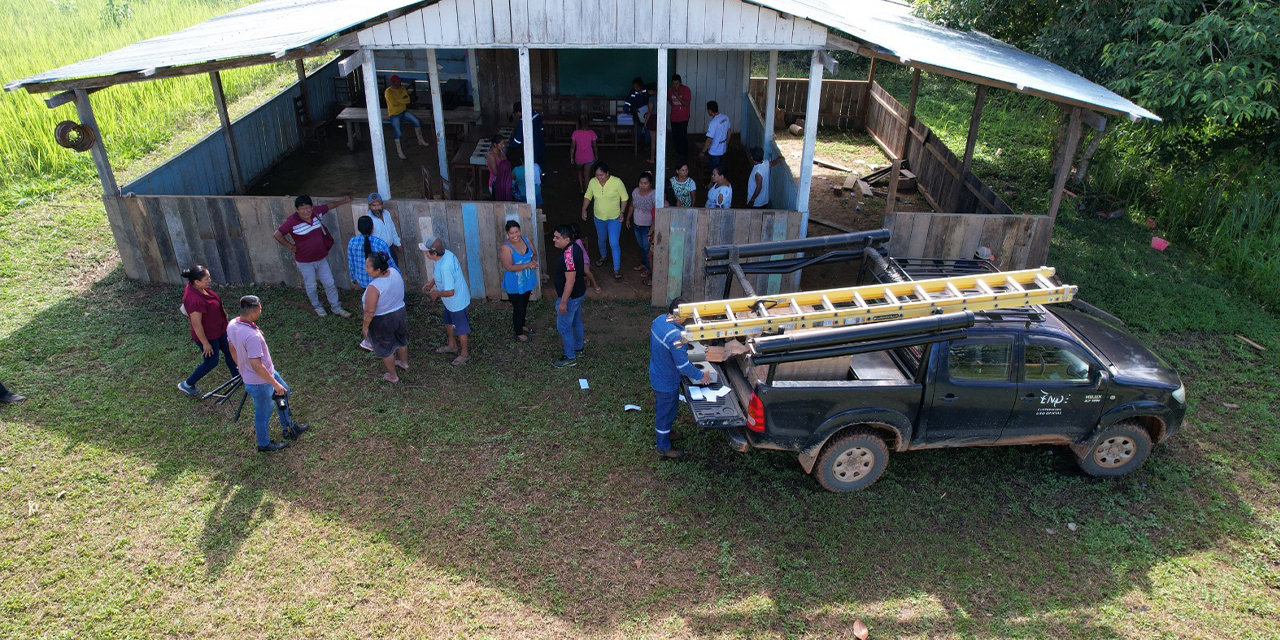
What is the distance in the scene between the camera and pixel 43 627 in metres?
5.46

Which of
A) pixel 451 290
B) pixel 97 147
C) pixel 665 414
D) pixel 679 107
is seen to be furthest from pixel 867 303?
pixel 97 147

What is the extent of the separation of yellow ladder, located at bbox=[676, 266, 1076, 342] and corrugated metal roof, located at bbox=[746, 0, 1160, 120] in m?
2.43

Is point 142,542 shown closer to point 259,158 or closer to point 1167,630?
point 1167,630

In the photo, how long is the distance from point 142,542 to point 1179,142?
14.3 metres

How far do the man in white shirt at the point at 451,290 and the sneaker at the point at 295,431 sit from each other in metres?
1.72

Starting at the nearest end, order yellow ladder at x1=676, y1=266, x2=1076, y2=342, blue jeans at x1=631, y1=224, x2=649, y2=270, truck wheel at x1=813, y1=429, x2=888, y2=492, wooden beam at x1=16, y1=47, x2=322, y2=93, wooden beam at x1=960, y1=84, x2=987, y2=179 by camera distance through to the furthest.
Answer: yellow ladder at x1=676, y1=266, x2=1076, y2=342
truck wheel at x1=813, y1=429, x2=888, y2=492
wooden beam at x1=16, y1=47, x2=322, y2=93
blue jeans at x1=631, y1=224, x2=649, y2=270
wooden beam at x1=960, y1=84, x2=987, y2=179

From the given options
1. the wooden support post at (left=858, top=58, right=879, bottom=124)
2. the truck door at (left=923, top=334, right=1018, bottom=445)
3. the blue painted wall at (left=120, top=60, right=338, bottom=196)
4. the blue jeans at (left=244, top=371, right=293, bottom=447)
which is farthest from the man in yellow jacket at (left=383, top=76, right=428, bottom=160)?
the truck door at (left=923, top=334, right=1018, bottom=445)

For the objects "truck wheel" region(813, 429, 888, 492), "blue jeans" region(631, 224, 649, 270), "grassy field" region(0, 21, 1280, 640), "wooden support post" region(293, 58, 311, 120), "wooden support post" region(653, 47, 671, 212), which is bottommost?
"grassy field" region(0, 21, 1280, 640)

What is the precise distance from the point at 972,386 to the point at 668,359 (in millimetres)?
2536

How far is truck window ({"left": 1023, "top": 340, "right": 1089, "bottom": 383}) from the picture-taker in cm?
660

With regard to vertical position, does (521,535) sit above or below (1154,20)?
below

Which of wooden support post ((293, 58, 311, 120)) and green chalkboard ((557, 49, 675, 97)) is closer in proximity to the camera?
wooden support post ((293, 58, 311, 120))

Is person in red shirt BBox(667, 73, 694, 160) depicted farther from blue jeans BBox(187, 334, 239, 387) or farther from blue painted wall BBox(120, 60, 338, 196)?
blue jeans BBox(187, 334, 239, 387)

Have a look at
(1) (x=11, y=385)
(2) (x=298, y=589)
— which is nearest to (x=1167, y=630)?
(2) (x=298, y=589)
